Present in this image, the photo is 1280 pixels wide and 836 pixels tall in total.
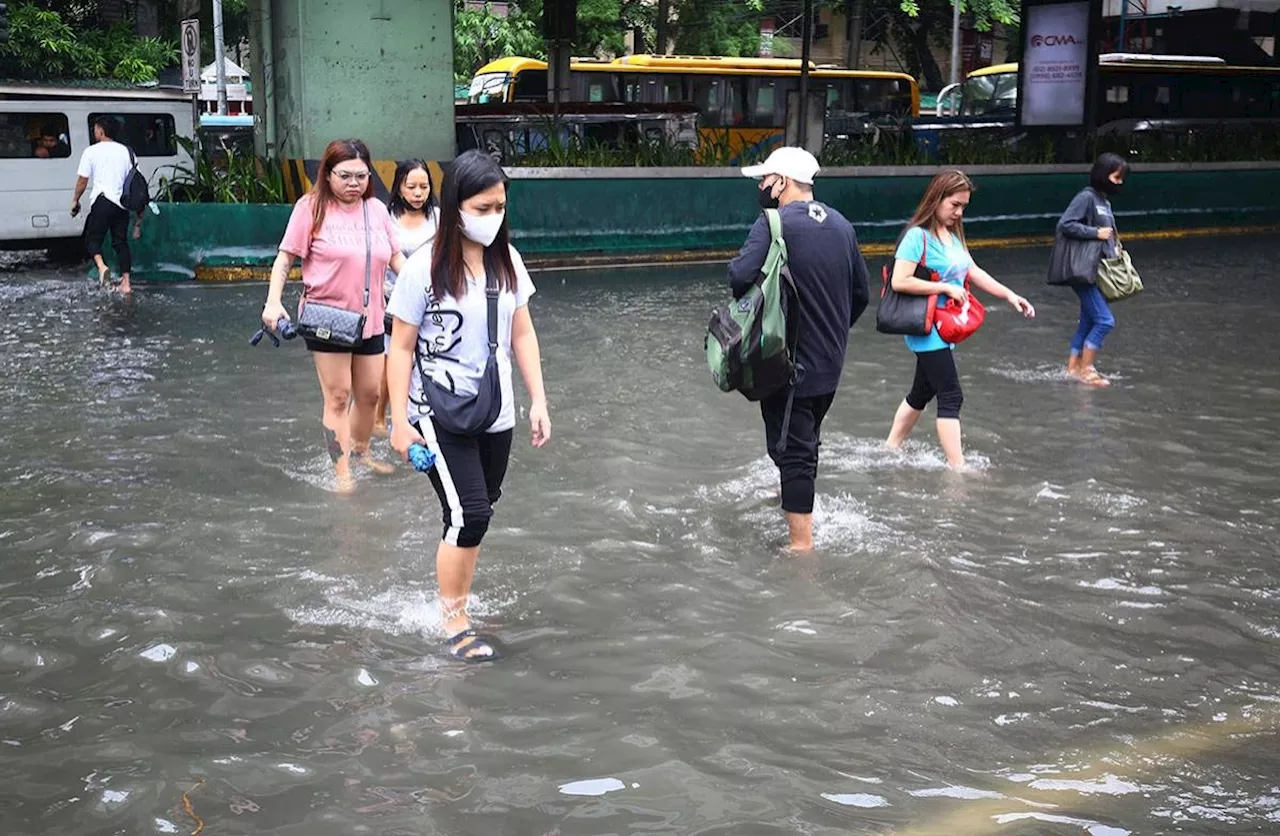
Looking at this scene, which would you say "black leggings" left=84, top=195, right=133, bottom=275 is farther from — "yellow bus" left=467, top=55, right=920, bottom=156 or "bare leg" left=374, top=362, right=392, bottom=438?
"yellow bus" left=467, top=55, right=920, bottom=156

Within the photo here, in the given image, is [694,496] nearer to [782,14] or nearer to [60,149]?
[60,149]

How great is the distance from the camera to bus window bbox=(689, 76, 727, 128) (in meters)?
29.9

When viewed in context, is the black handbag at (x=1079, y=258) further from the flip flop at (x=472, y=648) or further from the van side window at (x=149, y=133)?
the van side window at (x=149, y=133)

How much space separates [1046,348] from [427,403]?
8.12 meters

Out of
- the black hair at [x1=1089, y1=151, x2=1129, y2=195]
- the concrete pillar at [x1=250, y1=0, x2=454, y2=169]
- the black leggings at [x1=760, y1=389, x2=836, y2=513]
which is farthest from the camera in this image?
the concrete pillar at [x1=250, y1=0, x2=454, y2=169]

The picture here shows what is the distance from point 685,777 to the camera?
14.2 ft

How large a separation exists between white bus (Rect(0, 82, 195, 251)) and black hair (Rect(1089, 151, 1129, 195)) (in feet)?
37.2

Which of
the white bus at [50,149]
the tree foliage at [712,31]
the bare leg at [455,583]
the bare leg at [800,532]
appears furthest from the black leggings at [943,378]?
the tree foliage at [712,31]

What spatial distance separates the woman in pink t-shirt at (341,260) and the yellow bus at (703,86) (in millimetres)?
21680

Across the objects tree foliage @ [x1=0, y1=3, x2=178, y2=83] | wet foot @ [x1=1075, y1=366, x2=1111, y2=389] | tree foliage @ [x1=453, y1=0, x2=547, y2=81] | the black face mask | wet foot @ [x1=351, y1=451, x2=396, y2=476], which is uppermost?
tree foliage @ [x1=453, y1=0, x2=547, y2=81]

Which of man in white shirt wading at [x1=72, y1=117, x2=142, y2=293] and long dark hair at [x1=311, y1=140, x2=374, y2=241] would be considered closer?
long dark hair at [x1=311, y1=140, x2=374, y2=241]

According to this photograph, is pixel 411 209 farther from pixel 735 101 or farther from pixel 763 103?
pixel 763 103

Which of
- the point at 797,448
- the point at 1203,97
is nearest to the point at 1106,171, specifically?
the point at 797,448

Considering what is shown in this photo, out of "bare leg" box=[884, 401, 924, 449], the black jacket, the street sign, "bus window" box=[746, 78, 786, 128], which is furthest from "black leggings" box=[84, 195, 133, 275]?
"bus window" box=[746, 78, 786, 128]
